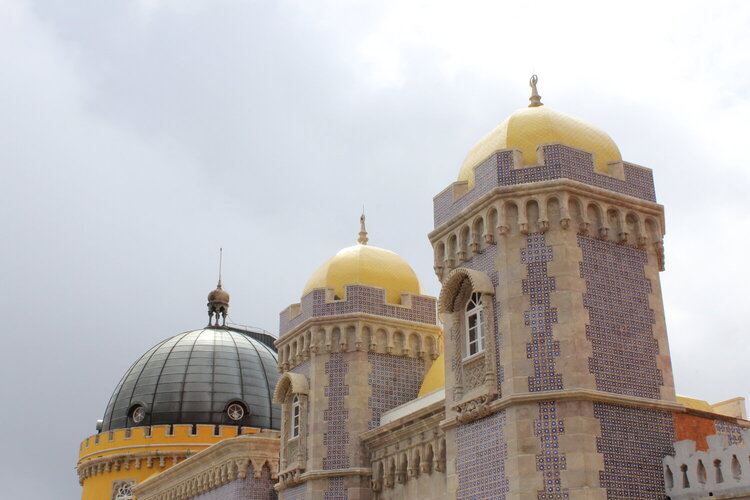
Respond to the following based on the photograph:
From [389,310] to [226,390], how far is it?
2033 cm

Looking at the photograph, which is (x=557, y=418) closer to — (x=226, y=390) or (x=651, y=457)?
(x=651, y=457)

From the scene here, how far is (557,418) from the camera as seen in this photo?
1421 centimetres

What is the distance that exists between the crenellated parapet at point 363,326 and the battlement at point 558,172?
20.8ft

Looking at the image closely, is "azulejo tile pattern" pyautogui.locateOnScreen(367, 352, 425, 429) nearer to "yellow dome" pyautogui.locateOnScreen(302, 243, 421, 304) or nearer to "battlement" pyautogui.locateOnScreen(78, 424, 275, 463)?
"yellow dome" pyautogui.locateOnScreen(302, 243, 421, 304)

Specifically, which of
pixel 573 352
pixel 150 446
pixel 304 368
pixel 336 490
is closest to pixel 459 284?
pixel 573 352

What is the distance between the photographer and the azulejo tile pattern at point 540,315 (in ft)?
47.6

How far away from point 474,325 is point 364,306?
654 centimetres

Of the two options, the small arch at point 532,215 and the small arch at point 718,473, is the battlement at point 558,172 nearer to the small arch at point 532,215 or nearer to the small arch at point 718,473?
the small arch at point 532,215

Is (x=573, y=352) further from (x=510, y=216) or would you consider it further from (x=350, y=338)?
(x=350, y=338)

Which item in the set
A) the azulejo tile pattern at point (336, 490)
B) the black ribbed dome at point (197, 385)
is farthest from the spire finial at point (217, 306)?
the azulejo tile pattern at point (336, 490)

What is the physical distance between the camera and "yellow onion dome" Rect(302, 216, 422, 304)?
23203mm

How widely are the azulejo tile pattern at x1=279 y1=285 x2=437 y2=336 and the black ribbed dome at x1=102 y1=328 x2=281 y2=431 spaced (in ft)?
60.9

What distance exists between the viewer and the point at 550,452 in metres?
14.0

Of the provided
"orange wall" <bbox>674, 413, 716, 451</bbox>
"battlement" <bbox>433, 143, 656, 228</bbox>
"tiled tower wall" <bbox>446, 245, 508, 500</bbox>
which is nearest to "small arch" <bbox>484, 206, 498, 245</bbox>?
"tiled tower wall" <bbox>446, 245, 508, 500</bbox>
